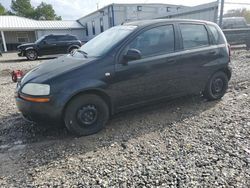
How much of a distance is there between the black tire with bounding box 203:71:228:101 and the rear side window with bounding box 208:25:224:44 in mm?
706

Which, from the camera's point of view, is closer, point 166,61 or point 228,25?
point 166,61

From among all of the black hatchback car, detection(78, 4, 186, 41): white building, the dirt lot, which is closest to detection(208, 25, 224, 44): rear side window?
the black hatchback car

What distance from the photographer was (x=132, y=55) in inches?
144

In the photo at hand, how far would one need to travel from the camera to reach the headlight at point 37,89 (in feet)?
10.8

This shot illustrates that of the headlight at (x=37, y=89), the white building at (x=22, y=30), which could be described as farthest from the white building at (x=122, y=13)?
the headlight at (x=37, y=89)

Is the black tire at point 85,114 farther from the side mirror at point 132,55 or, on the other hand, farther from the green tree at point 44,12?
the green tree at point 44,12

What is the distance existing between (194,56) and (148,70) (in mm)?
1186

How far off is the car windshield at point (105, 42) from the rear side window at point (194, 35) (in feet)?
3.67

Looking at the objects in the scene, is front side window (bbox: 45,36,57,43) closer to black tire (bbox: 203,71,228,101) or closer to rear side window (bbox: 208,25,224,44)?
rear side window (bbox: 208,25,224,44)

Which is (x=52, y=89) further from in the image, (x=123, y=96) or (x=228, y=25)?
(x=228, y=25)

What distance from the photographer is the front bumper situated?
3.33 m

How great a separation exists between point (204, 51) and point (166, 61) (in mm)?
1077

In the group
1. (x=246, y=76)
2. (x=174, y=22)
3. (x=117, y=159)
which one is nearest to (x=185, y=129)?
(x=117, y=159)

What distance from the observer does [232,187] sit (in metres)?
2.44
